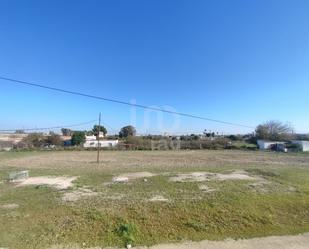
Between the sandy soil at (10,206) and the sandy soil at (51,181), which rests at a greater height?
the sandy soil at (51,181)

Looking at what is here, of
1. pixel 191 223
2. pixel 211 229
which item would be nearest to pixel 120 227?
pixel 191 223

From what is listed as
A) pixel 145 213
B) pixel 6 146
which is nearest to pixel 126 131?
pixel 6 146

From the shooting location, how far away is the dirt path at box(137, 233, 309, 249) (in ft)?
16.6

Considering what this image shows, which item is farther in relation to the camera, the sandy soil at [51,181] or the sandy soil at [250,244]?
the sandy soil at [51,181]

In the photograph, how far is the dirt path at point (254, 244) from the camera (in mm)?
5074

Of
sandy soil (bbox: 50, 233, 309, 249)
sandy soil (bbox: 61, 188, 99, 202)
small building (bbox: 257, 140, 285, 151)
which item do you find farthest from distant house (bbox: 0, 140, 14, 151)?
small building (bbox: 257, 140, 285, 151)

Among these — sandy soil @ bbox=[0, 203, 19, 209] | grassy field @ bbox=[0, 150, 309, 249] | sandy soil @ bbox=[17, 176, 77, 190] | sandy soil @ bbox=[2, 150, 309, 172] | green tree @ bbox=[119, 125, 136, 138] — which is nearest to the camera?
grassy field @ bbox=[0, 150, 309, 249]

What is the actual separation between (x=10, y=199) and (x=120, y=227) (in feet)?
14.0

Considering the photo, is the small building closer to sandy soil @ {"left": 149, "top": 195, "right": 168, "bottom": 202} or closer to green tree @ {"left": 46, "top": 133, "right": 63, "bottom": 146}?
sandy soil @ {"left": 149, "top": 195, "right": 168, "bottom": 202}

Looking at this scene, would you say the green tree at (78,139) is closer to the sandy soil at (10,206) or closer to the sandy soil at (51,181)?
the sandy soil at (51,181)

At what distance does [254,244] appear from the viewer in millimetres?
5223

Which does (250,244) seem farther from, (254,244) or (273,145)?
(273,145)

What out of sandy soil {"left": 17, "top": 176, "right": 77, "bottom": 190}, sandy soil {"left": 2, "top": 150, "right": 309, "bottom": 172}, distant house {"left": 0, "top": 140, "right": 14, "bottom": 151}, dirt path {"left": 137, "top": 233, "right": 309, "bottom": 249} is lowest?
dirt path {"left": 137, "top": 233, "right": 309, "bottom": 249}

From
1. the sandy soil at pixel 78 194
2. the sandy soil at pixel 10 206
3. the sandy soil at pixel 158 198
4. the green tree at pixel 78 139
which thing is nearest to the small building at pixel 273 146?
the green tree at pixel 78 139
